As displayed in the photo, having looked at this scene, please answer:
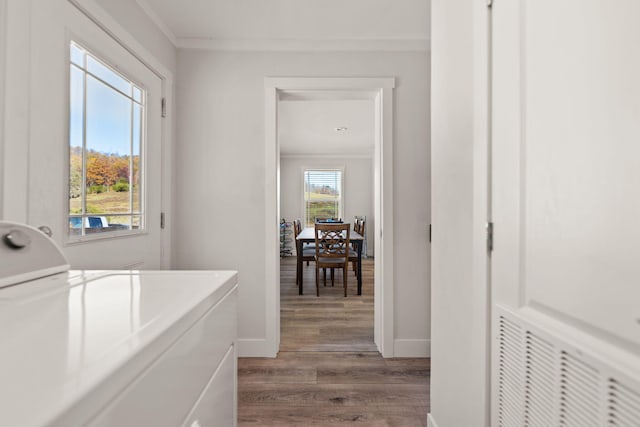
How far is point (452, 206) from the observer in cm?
133

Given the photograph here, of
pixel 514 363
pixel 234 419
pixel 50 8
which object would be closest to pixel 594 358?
pixel 514 363

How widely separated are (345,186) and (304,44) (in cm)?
576

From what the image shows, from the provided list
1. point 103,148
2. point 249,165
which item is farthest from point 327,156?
point 103,148

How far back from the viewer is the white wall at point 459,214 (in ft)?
3.45

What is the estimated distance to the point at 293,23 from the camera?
7.29 ft

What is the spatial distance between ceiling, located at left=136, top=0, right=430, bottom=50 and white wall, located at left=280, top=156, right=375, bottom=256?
561 cm

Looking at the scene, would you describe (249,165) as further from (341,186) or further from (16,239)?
(341,186)

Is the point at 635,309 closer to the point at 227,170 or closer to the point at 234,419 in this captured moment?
the point at 234,419

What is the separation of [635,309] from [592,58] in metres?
0.46

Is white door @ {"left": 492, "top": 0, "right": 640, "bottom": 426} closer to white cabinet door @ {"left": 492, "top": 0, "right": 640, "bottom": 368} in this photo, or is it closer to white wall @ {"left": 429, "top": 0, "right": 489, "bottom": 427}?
white cabinet door @ {"left": 492, "top": 0, "right": 640, "bottom": 368}

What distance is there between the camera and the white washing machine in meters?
0.36

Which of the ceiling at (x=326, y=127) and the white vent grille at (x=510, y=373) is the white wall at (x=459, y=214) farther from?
the ceiling at (x=326, y=127)

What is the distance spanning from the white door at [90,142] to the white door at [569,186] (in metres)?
1.61

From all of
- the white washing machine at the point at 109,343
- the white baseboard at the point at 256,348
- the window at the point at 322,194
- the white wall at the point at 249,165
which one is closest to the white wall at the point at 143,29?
the white wall at the point at 249,165
